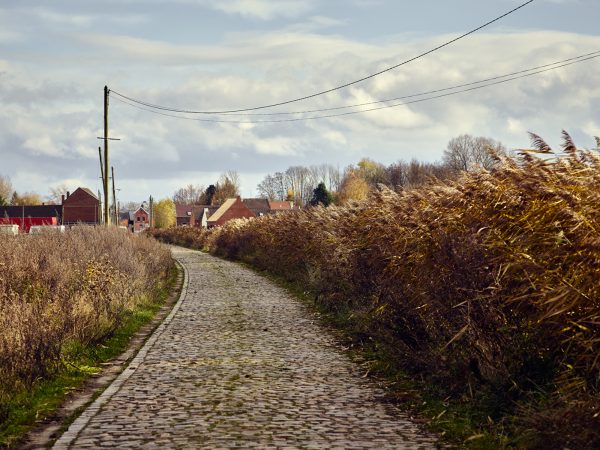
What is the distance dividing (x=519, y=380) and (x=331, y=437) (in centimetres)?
199

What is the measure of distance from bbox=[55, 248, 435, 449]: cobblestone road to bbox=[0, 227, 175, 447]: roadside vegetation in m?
0.72

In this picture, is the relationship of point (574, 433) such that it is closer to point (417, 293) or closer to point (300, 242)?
point (417, 293)

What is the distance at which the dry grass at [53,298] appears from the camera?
1034 centimetres

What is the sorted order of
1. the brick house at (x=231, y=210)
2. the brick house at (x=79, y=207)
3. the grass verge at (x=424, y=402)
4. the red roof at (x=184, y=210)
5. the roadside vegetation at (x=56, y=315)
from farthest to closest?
1. the red roof at (x=184, y=210)
2. the brick house at (x=231, y=210)
3. the brick house at (x=79, y=207)
4. the roadside vegetation at (x=56, y=315)
5. the grass verge at (x=424, y=402)

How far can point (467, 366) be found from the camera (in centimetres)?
887

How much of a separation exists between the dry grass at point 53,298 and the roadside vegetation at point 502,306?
14.7 feet

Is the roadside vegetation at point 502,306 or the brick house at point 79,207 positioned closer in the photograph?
the roadside vegetation at point 502,306

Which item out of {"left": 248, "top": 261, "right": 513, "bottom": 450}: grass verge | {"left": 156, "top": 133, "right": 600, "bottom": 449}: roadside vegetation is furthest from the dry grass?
{"left": 156, "top": 133, "right": 600, "bottom": 449}: roadside vegetation

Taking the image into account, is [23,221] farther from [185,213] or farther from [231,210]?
[185,213]

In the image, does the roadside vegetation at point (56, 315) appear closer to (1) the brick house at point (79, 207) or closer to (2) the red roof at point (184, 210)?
(1) the brick house at point (79, 207)

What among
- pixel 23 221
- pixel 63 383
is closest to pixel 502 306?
pixel 63 383

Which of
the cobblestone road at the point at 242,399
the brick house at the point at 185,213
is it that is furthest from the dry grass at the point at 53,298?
the brick house at the point at 185,213

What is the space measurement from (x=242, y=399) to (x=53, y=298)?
23.9ft

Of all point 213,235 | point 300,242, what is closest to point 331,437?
point 300,242
